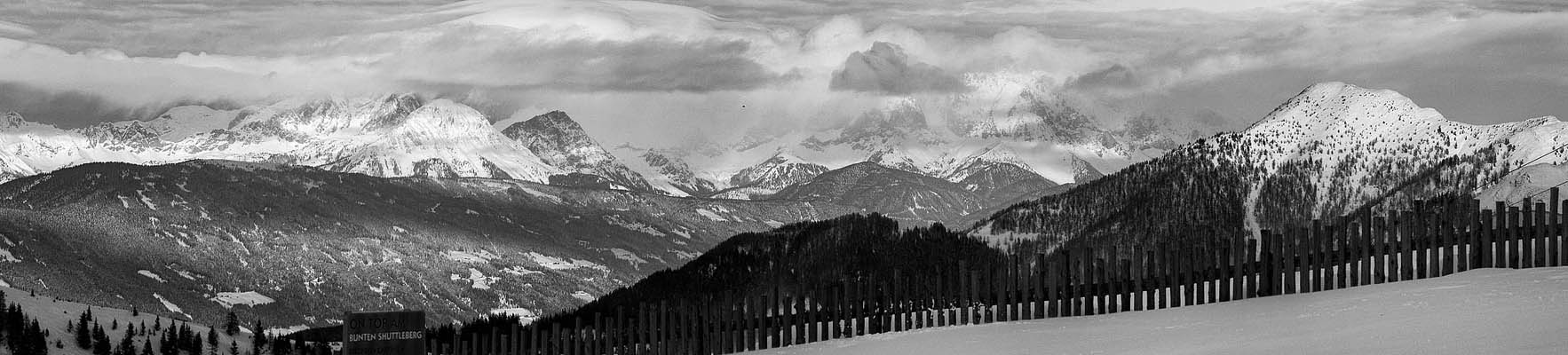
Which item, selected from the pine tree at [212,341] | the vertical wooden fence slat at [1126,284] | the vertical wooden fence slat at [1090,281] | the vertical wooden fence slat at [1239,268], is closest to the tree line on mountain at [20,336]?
the pine tree at [212,341]

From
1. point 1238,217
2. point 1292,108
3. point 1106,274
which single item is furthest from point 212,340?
point 1292,108

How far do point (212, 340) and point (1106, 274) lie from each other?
89.2m

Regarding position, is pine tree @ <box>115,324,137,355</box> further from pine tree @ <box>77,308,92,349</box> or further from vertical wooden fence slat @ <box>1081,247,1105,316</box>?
vertical wooden fence slat @ <box>1081,247,1105,316</box>

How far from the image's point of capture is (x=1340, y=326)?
49.3 feet

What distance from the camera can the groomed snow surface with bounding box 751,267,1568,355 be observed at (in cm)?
1348

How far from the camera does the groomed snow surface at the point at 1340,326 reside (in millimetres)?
13477

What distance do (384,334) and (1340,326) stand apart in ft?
28.2

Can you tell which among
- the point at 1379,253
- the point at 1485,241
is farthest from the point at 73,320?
the point at 1485,241

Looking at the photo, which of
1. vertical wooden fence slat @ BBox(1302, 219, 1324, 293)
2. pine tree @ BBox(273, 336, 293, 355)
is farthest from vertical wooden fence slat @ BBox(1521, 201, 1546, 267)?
pine tree @ BBox(273, 336, 293, 355)

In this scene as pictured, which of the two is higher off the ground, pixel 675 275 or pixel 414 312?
pixel 414 312

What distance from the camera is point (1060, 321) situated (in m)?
19.1

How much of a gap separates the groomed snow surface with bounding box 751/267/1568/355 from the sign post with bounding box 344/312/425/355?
587 centimetres

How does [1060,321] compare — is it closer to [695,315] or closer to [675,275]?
[695,315]

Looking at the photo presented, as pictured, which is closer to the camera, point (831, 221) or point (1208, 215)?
point (831, 221)
